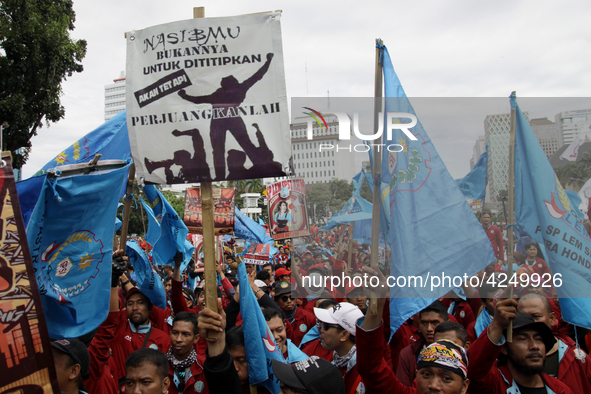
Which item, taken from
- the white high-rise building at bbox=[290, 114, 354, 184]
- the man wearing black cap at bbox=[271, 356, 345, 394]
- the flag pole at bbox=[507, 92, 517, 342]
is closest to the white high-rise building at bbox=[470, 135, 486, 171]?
the flag pole at bbox=[507, 92, 517, 342]

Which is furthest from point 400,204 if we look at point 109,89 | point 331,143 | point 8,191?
point 109,89

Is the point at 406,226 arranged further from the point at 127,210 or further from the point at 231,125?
the point at 127,210

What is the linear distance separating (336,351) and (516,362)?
1379 mm

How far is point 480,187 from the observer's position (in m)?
5.81

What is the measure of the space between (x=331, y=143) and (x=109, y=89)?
169812 mm

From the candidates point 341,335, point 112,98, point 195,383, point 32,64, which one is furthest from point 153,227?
point 112,98

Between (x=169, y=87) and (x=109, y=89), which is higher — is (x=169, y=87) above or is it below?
below

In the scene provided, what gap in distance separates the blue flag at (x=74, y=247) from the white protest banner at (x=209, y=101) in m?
0.71

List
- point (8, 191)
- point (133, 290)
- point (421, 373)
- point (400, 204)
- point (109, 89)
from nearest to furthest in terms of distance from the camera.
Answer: point (8, 191), point (421, 373), point (400, 204), point (133, 290), point (109, 89)

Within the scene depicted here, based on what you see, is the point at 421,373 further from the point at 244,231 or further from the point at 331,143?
the point at 244,231

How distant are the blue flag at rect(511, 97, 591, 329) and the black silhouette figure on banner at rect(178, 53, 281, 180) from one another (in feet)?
8.22

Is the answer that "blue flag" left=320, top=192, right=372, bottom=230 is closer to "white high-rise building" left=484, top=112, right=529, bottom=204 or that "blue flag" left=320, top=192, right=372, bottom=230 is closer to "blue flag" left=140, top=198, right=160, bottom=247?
"white high-rise building" left=484, top=112, right=529, bottom=204

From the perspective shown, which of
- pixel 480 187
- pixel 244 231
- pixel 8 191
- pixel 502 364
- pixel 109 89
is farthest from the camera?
pixel 109 89

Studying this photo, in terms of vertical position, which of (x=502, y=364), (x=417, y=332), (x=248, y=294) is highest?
(x=248, y=294)
